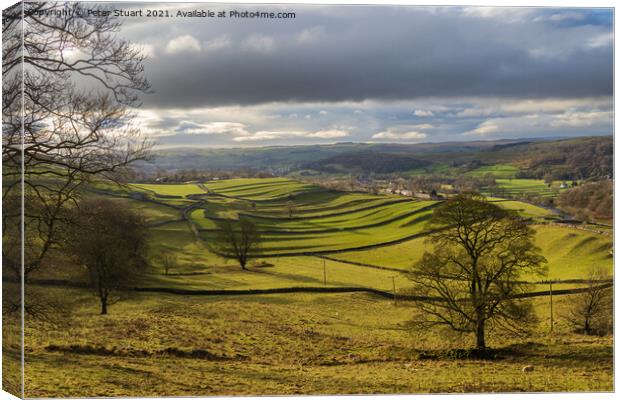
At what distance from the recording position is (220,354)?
7355 millimetres

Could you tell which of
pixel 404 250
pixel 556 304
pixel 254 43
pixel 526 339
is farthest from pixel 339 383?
pixel 254 43

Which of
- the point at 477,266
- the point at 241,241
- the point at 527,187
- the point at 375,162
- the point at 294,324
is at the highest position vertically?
the point at 375,162

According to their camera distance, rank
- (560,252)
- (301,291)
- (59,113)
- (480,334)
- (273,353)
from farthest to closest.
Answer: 1. (301,291)
2. (560,252)
3. (480,334)
4. (273,353)
5. (59,113)

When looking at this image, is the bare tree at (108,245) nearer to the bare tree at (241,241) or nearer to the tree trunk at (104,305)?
the tree trunk at (104,305)

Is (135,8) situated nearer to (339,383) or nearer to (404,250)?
(404,250)

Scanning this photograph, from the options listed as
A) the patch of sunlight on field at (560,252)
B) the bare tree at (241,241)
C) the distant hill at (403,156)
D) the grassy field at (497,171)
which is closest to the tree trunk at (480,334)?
the patch of sunlight on field at (560,252)

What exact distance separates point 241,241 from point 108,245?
7.09 ft

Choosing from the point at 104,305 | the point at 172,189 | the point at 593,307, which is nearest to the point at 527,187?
the point at 593,307

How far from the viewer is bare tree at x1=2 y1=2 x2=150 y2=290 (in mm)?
6926

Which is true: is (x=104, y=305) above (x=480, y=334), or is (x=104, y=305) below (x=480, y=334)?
above

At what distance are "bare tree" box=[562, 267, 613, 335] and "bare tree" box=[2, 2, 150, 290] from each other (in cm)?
754

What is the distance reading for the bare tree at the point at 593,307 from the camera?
7848mm

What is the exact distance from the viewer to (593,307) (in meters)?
8.14

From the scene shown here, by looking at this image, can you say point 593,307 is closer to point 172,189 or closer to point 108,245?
point 172,189
